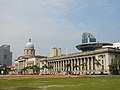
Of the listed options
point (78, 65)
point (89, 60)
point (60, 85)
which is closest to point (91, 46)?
point (78, 65)

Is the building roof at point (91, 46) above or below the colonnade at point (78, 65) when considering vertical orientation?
above

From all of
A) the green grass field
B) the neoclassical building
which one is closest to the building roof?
the neoclassical building

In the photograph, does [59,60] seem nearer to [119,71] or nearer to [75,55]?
[75,55]

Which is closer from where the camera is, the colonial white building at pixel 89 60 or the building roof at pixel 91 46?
the colonial white building at pixel 89 60

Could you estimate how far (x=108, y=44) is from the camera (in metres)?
196

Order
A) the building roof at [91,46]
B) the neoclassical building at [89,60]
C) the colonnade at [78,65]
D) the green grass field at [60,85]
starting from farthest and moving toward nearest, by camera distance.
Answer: the building roof at [91,46] → the colonnade at [78,65] → the neoclassical building at [89,60] → the green grass field at [60,85]

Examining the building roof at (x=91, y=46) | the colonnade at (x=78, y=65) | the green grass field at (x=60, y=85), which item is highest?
the building roof at (x=91, y=46)

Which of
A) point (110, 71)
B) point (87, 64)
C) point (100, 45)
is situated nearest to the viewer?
point (110, 71)

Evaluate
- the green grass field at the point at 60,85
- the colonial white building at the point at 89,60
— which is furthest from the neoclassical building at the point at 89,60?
the green grass field at the point at 60,85

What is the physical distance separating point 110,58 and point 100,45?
1623 inches

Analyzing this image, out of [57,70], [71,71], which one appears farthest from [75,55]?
[57,70]

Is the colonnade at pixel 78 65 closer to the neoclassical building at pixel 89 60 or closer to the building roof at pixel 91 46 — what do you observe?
the neoclassical building at pixel 89 60

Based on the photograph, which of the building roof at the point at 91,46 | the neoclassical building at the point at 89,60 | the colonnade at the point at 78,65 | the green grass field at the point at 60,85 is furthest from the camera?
the building roof at the point at 91,46

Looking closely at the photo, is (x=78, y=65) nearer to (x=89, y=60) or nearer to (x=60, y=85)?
(x=89, y=60)
